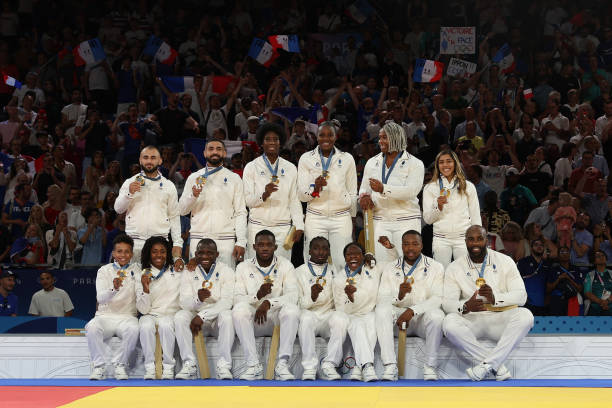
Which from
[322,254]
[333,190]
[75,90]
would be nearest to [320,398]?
[322,254]

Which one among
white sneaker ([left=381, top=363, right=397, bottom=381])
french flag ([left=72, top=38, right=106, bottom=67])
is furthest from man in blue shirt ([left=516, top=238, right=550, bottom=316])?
french flag ([left=72, top=38, right=106, bottom=67])

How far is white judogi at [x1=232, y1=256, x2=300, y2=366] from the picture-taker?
9.94 metres

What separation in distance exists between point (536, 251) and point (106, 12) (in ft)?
36.5

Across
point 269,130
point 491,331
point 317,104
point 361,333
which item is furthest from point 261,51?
point 491,331

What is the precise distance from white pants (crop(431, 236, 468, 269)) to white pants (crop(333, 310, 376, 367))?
1.11 meters

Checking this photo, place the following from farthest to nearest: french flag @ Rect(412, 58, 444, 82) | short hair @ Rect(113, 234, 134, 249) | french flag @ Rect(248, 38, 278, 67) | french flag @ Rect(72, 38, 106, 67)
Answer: french flag @ Rect(72, 38, 106, 67), french flag @ Rect(248, 38, 278, 67), french flag @ Rect(412, 58, 444, 82), short hair @ Rect(113, 234, 134, 249)

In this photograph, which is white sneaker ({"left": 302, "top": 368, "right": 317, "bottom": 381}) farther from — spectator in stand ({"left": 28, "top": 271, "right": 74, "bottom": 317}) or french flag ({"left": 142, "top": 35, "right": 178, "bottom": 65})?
french flag ({"left": 142, "top": 35, "right": 178, "bottom": 65})

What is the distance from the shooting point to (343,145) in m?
15.0

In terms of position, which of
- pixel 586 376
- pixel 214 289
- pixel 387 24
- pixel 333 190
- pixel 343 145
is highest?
pixel 387 24

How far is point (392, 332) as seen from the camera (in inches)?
386

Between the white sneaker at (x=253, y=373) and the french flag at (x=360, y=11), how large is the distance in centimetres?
998

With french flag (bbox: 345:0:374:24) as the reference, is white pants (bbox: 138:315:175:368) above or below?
below

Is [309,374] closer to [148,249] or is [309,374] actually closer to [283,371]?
[283,371]

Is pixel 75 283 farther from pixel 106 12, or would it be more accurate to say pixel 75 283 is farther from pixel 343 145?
pixel 106 12
